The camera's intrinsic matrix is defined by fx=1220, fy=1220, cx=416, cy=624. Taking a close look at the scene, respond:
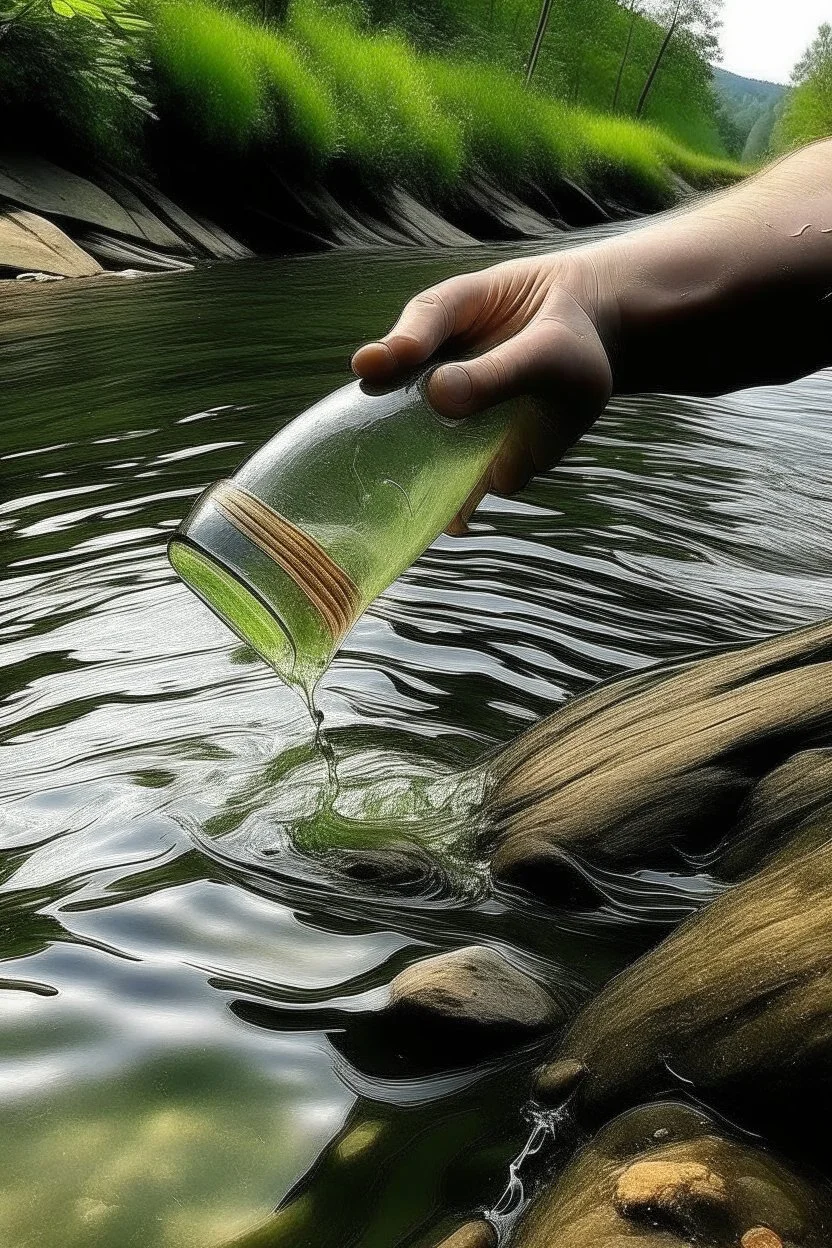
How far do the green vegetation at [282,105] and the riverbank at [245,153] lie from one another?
4 cm

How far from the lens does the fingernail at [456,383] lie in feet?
6.22

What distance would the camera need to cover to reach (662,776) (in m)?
2.54

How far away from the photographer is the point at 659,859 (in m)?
2.50

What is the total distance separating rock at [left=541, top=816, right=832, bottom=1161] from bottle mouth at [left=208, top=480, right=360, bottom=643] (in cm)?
77

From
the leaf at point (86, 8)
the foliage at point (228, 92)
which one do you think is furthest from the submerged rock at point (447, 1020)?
the foliage at point (228, 92)

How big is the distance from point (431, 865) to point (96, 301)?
424 inches

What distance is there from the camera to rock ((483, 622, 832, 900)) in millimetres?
2482

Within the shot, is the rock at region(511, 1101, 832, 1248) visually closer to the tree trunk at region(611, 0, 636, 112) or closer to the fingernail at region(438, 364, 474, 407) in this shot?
the fingernail at region(438, 364, 474, 407)

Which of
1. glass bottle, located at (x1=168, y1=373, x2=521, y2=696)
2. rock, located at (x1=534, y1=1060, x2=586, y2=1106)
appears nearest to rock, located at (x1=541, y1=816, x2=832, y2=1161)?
rock, located at (x1=534, y1=1060, x2=586, y2=1106)

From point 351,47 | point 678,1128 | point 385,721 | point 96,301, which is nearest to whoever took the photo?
point 678,1128

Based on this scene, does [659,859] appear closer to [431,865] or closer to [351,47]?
[431,865]

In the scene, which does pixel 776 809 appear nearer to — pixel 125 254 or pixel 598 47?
pixel 125 254

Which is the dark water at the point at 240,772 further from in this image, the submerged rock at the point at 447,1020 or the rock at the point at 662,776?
the rock at the point at 662,776

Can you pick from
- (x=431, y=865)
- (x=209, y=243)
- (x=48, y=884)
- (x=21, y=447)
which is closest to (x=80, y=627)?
(x=48, y=884)
